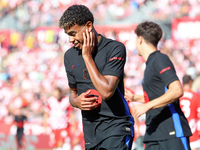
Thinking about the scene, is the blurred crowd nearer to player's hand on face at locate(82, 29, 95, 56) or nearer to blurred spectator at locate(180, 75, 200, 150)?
blurred spectator at locate(180, 75, 200, 150)

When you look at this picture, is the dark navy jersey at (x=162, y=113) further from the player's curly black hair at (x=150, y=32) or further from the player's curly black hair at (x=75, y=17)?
the player's curly black hair at (x=75, y=17)

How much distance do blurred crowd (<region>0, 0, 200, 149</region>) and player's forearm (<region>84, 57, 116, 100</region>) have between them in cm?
684

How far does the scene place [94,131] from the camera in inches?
110

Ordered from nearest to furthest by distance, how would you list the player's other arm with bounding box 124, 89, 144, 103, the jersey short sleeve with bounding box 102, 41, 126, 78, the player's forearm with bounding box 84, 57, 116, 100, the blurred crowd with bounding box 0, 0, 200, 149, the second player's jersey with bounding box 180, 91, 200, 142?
the player's forearm with bounding box 84, 57, 116, 100 < the jersey short sleeve with bounding box 102, 41, 126, 78 < the player's other arm with bounding box 124, 89, 144, 103 < the second player's jersey with bounding box 180, 91, 200, 142 < the blurred crowd with bounding box 0, 0, 200, 149

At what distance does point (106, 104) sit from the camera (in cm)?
276

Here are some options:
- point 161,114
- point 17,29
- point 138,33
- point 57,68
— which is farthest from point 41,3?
point 161,114

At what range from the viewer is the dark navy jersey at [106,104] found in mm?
2734

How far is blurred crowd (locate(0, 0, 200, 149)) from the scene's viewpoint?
981cm

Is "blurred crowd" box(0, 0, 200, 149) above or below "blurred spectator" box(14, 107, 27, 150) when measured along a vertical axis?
above

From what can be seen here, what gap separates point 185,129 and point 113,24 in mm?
7773

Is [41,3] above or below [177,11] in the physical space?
above

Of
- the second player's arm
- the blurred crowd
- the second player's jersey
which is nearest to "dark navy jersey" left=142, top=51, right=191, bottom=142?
the second player's arm

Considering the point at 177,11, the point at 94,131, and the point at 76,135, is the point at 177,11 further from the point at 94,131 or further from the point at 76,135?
the point at 94,131

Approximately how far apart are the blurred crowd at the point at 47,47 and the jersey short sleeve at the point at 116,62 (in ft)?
22.1
